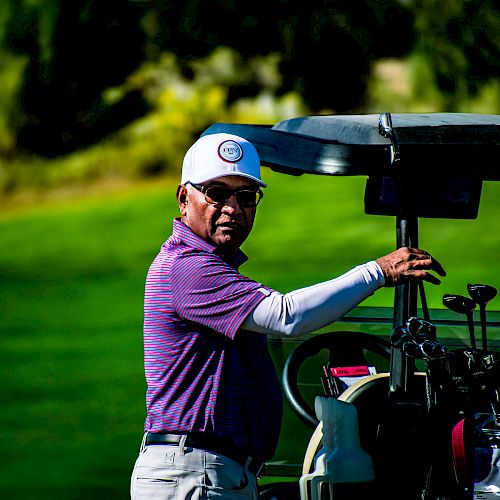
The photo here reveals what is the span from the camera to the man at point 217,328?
2.86 metres

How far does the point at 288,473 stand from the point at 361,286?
1.72 m

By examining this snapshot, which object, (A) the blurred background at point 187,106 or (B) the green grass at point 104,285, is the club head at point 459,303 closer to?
(B) the green grass at point 104,285

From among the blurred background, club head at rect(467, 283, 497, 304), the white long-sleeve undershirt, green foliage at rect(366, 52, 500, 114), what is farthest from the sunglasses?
green foliage at rect(366, 52, 500, 114)

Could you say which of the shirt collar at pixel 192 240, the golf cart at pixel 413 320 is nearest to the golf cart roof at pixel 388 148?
the golf cart at pixel 413 320

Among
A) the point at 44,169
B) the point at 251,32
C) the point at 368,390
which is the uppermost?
the point at 251,32

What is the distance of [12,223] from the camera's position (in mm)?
17188

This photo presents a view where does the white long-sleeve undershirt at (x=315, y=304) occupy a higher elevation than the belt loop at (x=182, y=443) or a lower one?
higher

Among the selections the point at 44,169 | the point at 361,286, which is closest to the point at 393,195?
→ the point at 361,286

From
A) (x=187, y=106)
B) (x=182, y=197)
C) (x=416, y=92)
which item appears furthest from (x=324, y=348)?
(x=187, y=106)

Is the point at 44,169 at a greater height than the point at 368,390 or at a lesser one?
greater

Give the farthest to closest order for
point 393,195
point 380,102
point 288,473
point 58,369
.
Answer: point 380,102 → point 58,369 → point 288,473 → point 393,195

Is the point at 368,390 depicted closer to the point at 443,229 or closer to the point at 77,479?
the point at 77,479

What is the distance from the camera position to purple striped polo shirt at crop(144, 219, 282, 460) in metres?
2.90

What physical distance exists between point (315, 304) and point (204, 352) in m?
0.30
